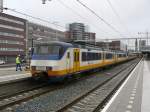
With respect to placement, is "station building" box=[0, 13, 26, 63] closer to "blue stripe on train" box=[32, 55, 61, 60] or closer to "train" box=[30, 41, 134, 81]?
"train" box=[30, 41, 134, 81]

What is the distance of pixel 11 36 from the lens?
9844 centimetres

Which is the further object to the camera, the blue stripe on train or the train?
the blue stripe on train

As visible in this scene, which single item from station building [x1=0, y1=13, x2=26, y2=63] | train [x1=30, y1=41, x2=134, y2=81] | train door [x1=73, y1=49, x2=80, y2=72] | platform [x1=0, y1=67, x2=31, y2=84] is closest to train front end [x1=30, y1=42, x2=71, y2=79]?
train [x1=30, y1=41, x2=134, y2=81]

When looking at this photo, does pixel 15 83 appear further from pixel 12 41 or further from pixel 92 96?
pixel 12 41

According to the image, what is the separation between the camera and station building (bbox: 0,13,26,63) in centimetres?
9275

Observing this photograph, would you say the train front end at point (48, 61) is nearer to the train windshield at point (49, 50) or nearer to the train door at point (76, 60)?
the train windshield at point (49, 50)

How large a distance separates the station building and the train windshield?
7799cm

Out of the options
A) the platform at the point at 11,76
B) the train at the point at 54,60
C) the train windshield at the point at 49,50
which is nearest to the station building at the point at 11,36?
the platform at the point at 11,76

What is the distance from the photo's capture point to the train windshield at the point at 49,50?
16.2 metres

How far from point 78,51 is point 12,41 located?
83.1 meters

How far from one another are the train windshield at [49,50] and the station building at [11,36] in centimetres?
7799

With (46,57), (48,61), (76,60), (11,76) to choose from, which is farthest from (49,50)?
(11,76)

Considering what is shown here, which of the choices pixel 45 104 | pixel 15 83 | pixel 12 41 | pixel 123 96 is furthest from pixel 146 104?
pixel 12 41

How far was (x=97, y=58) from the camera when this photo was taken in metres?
27.8
